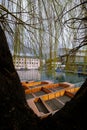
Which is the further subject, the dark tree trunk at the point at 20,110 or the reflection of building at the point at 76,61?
the reflection of building at the point at 76,61

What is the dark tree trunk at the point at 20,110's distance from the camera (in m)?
0.41

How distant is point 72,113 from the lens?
1.38 ft

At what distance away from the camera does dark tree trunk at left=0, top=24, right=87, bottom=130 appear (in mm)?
413

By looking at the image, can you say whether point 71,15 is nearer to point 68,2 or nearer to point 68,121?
point 68,2

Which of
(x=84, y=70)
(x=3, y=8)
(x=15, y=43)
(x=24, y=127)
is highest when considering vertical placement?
(x=3, y=8)

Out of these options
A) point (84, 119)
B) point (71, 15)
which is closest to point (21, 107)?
point (84, 119)

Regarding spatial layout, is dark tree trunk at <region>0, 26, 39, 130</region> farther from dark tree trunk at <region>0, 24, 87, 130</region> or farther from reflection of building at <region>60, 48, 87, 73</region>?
reflection of building at <region>60, 48, 87, 73</region>

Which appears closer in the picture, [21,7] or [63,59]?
[21,7]

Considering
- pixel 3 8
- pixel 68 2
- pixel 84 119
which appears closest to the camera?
pixel 84 119

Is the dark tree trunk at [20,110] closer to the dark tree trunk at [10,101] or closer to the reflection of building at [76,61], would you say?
the dark tree trunk at [10,101]

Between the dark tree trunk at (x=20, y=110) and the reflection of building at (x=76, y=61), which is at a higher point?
the reflection of building at (x=76, y=61)

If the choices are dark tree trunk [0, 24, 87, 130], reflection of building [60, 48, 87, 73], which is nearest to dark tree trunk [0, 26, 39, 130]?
dark tree trunk [0, 24, 87, 130]

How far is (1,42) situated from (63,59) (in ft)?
1.28

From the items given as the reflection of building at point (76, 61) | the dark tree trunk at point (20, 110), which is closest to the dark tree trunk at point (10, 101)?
the dark tree trunk at point (20, 110)
